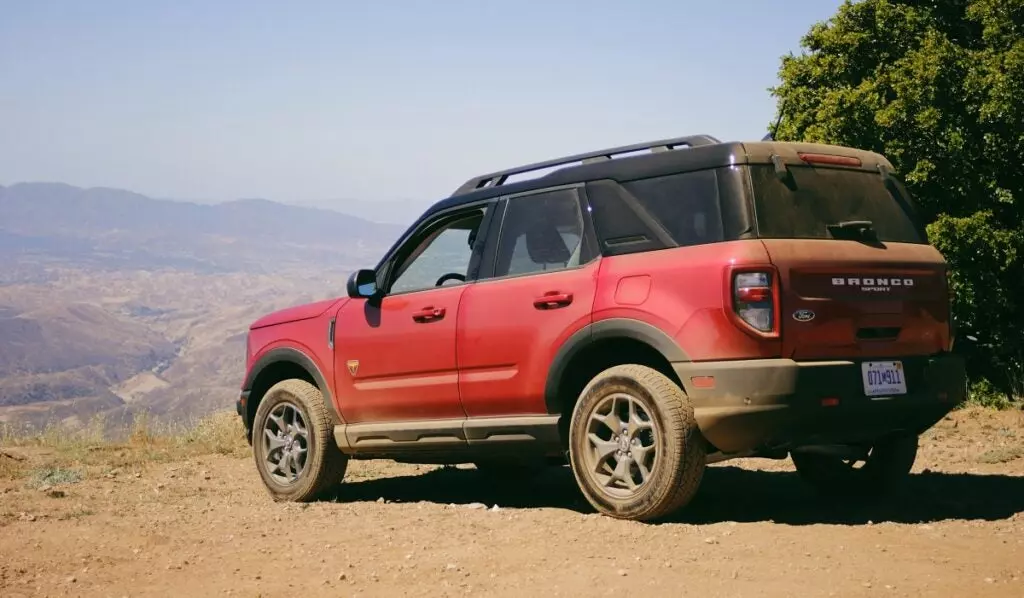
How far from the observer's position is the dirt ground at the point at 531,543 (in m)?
4.80

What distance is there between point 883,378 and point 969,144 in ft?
31.4

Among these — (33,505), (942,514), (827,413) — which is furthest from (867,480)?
(33,505)

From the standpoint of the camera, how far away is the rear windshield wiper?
19.3 feet

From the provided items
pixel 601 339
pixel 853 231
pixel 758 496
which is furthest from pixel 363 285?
pixel 853 231

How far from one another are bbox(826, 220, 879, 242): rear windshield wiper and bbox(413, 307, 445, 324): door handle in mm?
2433

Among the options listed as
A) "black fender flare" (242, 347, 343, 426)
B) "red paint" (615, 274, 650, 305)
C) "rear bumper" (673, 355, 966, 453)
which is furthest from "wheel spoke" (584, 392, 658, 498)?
"black fender flare" (242, 347, 343, 426)

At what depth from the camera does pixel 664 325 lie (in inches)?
225

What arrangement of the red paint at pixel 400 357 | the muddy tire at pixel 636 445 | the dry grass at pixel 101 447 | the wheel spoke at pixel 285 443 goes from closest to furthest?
the muddy tire at pixel 636 445, the red paint at pixel 400 357, the wheel spoke at pixel 285 443, the dry grass at pixel 101 447

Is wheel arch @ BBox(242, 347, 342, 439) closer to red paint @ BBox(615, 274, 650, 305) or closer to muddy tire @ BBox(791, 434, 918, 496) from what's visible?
red paint @ BBox(615, 274, 650, 305)

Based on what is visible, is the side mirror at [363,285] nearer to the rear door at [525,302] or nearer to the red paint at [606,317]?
the red paint at [606,317]

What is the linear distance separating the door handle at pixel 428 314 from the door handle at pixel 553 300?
820mm

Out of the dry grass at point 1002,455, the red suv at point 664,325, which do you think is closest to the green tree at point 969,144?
the dry grass at point 1002,455

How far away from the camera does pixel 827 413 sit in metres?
5.52

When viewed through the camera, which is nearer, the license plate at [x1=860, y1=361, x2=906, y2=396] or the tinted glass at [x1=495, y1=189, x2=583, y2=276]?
the license plate at [x1=860, y1=361, x2=906, y2=396]
